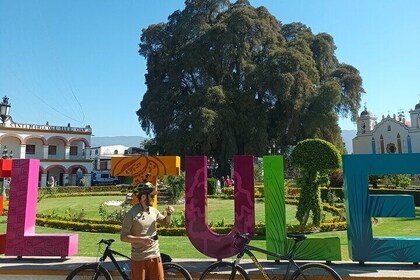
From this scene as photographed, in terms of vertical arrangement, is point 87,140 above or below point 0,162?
above

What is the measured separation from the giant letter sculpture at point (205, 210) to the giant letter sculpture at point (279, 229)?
319 mm

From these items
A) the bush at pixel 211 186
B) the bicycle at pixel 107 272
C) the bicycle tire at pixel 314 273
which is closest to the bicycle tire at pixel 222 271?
the bicycle at pixel 107 272

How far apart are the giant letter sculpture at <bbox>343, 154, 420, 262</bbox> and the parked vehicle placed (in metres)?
43.8

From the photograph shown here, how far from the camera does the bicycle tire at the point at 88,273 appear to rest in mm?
4820

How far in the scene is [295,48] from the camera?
3322 cm

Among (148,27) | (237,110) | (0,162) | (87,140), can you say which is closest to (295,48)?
(237,110)

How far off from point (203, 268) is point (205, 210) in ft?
3.05

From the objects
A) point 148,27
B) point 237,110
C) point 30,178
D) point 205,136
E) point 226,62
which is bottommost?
point 30,178

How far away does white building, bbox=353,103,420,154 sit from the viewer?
51156 millimetres

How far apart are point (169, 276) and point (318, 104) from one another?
30856 mm

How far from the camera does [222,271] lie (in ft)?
15.9

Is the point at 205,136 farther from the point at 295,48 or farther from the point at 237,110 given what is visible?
the point at 295,48

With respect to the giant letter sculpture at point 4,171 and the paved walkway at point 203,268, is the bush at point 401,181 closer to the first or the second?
the paved walkway at point 203,268

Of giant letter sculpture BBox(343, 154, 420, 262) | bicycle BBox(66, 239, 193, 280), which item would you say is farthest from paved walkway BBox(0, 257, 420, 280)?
bicycle BBox(66, 239, 193, 280)
